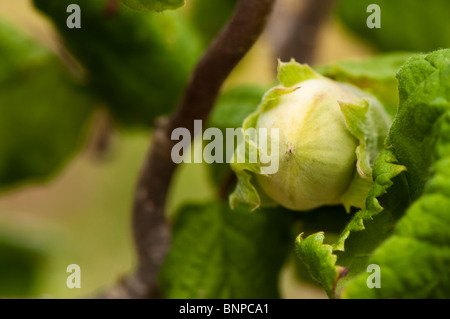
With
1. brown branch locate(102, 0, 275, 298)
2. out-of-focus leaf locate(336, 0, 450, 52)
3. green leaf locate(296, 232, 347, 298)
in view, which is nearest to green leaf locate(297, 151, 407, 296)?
green leaf locate(296, 232, 347, 298)

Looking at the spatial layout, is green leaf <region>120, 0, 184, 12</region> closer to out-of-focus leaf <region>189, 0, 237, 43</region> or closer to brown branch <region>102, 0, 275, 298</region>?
brown branch <region>102, 0, 275, 298</region>

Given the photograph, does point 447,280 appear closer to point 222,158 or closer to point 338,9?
point 222,158

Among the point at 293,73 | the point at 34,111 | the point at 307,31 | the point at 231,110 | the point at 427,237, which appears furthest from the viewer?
the point at 307,31

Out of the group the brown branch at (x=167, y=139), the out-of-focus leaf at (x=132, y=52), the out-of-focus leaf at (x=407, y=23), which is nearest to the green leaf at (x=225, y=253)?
the brown branch at (x=167, y=139)

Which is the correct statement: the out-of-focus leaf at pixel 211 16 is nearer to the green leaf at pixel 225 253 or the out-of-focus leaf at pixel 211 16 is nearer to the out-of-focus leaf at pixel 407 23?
the out-of-focus leaf at pixel 407 23

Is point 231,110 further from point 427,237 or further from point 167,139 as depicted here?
point 427,237

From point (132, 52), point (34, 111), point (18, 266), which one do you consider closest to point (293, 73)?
point (132, 52)
